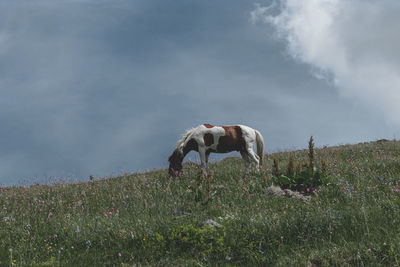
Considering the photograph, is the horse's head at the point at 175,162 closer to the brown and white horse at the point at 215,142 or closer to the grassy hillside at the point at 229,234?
the brown and white horse at the point at 215,142

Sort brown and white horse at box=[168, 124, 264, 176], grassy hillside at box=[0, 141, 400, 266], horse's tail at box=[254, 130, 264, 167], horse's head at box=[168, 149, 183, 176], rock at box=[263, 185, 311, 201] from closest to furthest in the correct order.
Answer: grassy hillside at box=[0, 141, 400, 266] < rock at box=[263, 185, 311, 201] < brown and white horse at box=[168, 124, 264, 176] < horse's head at box=[168, 149, 183, 176] < horse's tail at box=[254, 130, 264, 167]

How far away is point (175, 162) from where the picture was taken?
12891mm

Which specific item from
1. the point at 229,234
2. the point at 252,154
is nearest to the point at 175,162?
the point at 252,154

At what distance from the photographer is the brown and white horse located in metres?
12.4

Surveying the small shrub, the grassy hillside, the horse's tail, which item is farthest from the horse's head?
the small shrub

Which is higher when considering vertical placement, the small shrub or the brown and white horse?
the brown and white horse

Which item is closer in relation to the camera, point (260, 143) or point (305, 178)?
point (305, 178)

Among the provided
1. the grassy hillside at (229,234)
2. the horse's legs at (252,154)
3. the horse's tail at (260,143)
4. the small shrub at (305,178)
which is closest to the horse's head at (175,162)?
the horse's legs at (252,154)

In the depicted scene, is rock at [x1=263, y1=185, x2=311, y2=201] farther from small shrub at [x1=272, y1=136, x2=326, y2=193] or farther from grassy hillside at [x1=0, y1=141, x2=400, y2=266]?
small shrub at [x1=272, y1=136, x2=326, y2=193]

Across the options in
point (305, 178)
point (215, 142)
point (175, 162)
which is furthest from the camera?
point (175, 162)

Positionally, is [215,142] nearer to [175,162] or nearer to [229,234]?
[175,162]

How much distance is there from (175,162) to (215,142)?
190 cm

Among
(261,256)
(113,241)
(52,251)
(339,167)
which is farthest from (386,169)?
(52,251)

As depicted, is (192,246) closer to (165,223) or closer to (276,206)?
(165,223)
